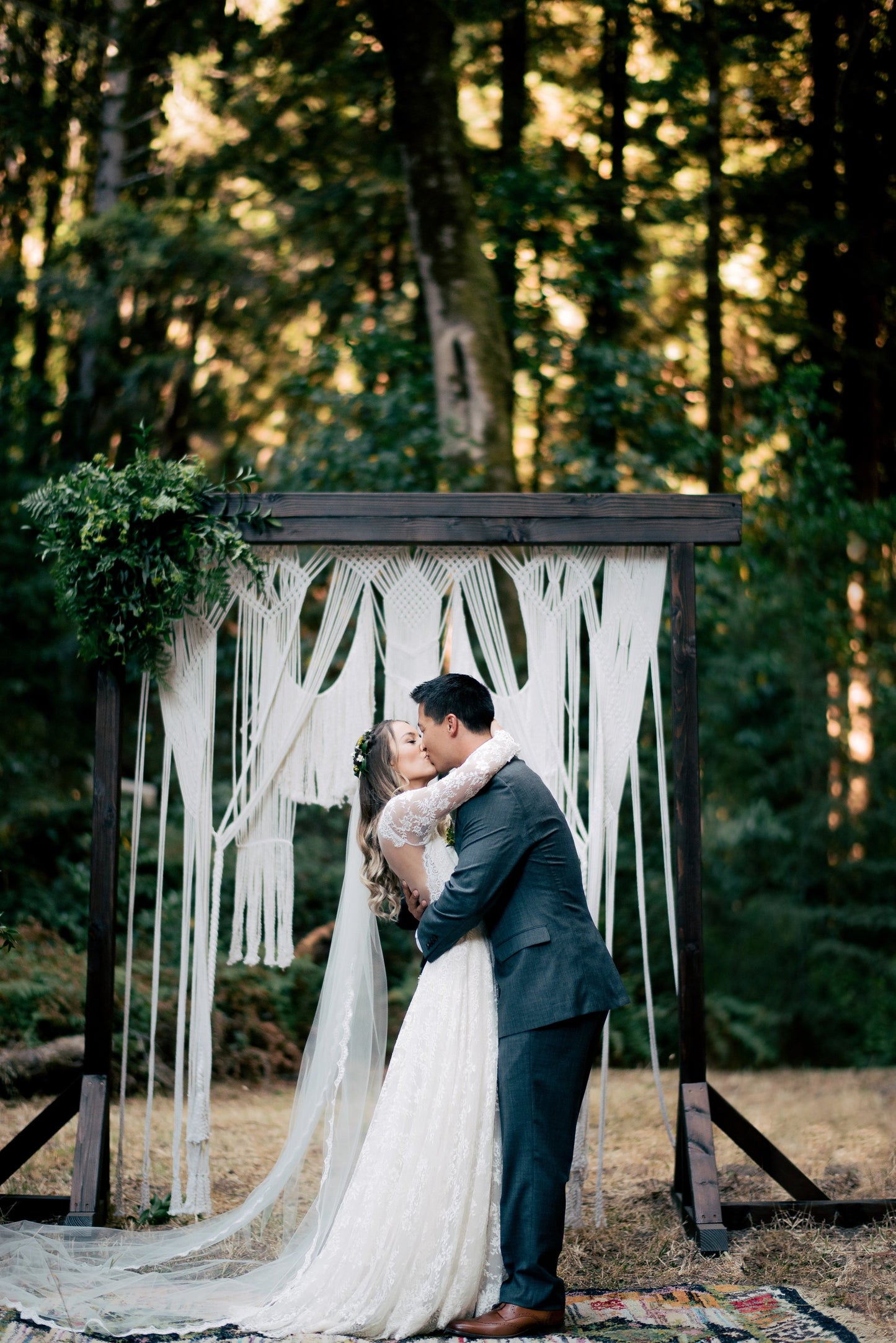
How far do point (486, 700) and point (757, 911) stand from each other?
5365 mm

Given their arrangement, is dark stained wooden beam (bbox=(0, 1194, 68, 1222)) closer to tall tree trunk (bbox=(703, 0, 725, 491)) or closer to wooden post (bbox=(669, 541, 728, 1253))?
wooden post (bbox=(669, 541, 728, 1253))

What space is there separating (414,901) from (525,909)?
417 mm

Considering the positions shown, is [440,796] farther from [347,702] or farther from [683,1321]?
[683,1321]

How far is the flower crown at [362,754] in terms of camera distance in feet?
11.0

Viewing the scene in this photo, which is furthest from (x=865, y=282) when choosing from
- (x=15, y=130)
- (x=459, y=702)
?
(x=459, y=702)

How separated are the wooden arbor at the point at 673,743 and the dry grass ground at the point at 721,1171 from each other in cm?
22

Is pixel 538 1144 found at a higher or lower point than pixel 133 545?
lower

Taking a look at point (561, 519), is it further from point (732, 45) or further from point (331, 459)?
point (732, 45)

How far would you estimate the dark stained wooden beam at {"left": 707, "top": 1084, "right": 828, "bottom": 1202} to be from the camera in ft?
12.0

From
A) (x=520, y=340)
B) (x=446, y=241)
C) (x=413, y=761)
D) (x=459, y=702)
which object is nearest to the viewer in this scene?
(x=459, y=702)

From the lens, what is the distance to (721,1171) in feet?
14.6

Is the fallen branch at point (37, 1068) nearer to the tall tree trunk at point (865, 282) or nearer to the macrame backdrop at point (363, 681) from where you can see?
the macrame backdrop at point (363, 681)

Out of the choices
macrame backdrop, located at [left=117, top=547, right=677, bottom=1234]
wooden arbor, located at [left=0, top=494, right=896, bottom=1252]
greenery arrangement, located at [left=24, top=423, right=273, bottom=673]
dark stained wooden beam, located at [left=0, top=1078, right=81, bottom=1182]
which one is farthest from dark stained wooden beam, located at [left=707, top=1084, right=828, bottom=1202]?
greenery arrangement, located at [left=24, top=423, right=273, bottom=673]

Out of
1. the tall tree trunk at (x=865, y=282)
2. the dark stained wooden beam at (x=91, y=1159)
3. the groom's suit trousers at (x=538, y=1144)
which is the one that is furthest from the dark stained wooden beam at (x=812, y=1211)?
the tall tree trunk at (x=865, y=282)
